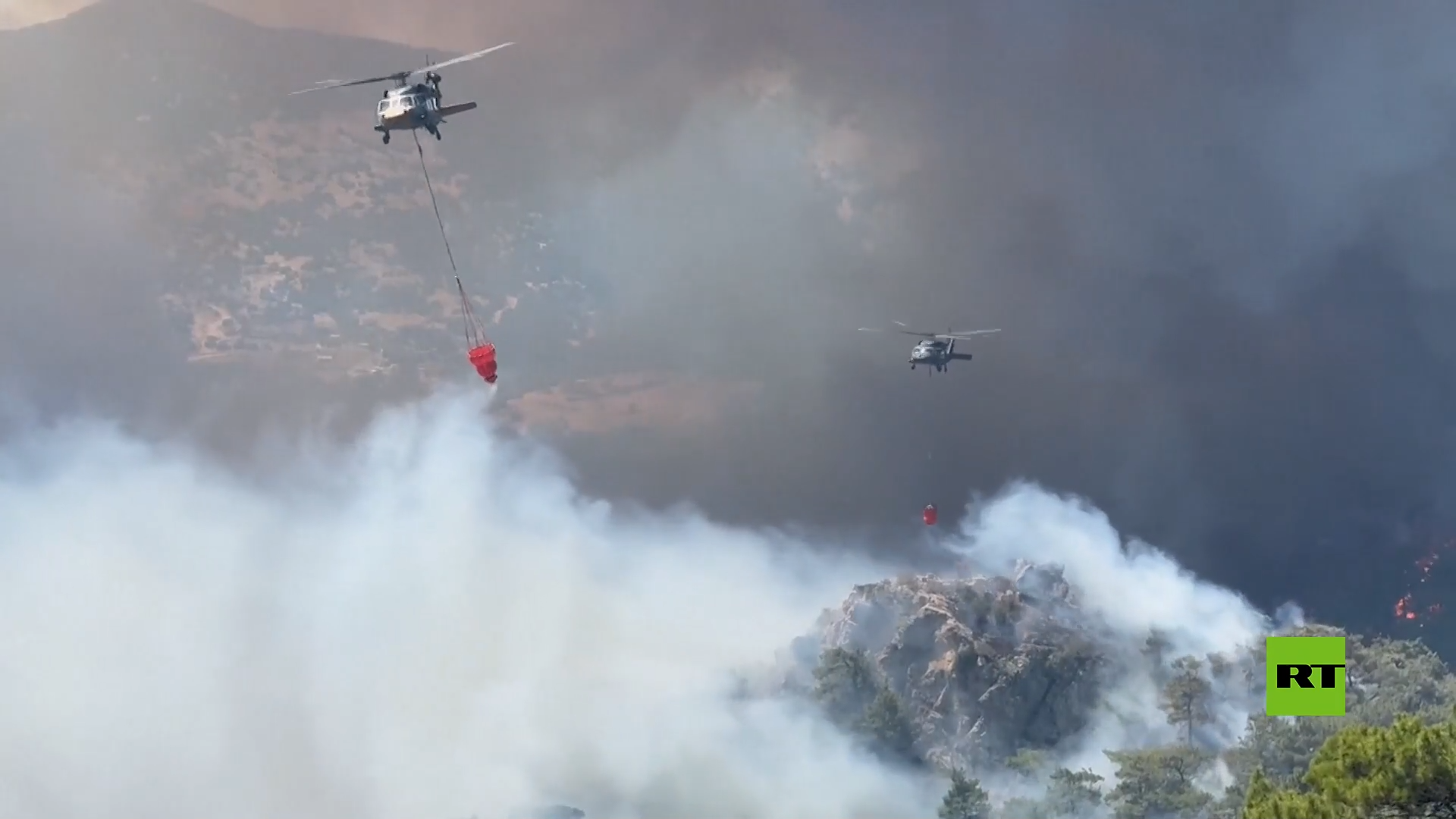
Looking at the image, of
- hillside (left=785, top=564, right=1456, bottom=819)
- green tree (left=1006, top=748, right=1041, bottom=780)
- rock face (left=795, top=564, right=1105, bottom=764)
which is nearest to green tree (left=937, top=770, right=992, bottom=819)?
hillside (left=785, top=564, right=1456, bottom=819)

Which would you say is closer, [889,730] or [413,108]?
[413,108]

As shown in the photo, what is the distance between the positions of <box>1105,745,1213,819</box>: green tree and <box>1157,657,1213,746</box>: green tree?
47.7 feet

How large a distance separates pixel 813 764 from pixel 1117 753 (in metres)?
23.3

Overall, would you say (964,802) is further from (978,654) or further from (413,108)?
(413,108)

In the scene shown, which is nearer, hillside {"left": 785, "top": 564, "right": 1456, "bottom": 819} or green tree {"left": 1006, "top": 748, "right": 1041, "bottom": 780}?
green tree {"left": 1006, "top": 748, "right": 1041, "bottom": 780}

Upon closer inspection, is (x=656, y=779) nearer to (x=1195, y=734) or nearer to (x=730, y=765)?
(x=730, y=765)

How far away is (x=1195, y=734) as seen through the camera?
352ft

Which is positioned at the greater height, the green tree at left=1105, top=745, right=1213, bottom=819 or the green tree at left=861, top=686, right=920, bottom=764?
the green tree at left=861, top=686, right=920, bottom=764

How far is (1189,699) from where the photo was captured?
106625mm

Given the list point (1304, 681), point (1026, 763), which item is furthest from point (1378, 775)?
point (1026, 763)

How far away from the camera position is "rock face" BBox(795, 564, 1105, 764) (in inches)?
4619

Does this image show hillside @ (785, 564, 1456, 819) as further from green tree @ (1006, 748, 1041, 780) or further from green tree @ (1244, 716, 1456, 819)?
green tree @ (1244, 716, 1456, 819)

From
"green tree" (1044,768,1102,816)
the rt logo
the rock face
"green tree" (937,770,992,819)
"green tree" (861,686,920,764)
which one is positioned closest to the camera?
the rt logo

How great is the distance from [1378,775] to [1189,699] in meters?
67.0
